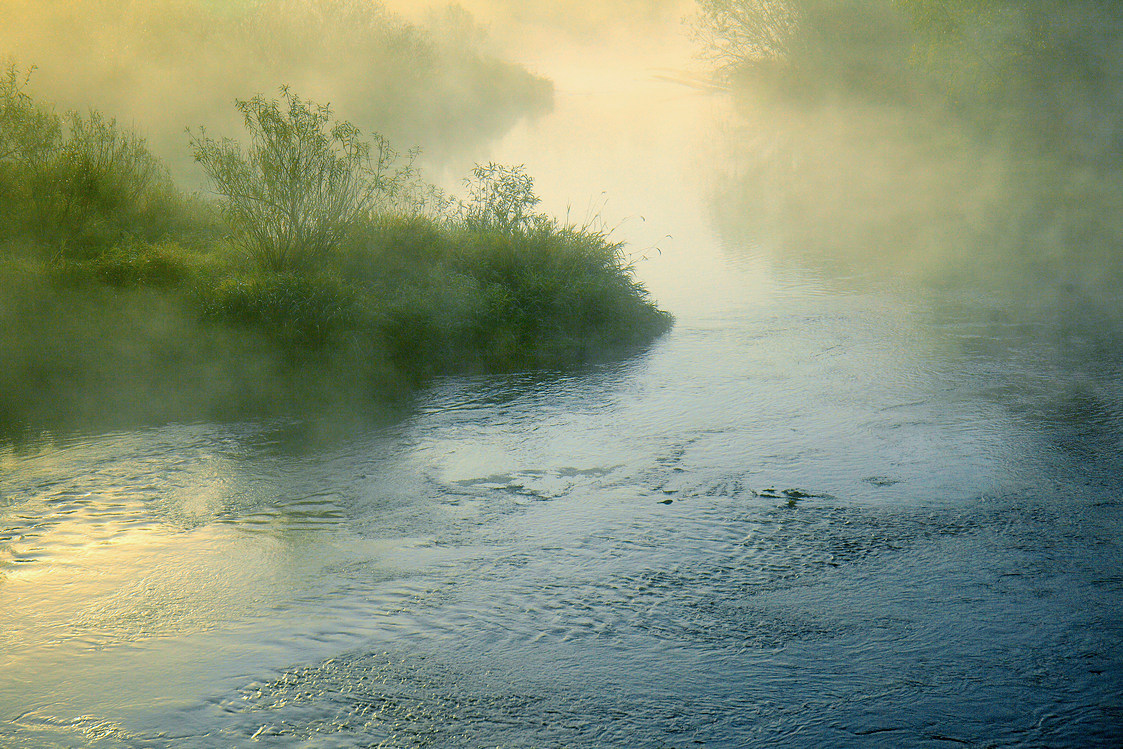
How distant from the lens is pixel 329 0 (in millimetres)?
36188

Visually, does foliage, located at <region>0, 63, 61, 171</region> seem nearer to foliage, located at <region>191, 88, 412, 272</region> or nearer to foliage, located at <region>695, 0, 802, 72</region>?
foliage, located at <region>191, 88, 412, 272</region>

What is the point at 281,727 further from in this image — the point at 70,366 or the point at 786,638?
the point at 70,366

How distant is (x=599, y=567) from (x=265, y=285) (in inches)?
307

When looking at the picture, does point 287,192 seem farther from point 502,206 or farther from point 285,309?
point 502,206

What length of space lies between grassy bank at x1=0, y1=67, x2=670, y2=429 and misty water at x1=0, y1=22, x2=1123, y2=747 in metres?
1.27

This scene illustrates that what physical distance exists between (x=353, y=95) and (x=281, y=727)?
34.5 m

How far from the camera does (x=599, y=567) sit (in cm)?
615

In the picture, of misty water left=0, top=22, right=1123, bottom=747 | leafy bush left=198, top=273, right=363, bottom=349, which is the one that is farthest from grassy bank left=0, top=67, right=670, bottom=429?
misty water left=0, top=22, right=1123, bottom=747

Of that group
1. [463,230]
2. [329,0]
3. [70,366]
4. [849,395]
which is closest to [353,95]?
[329,0]

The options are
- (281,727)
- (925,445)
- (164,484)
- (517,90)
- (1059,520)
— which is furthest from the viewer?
(517,90)

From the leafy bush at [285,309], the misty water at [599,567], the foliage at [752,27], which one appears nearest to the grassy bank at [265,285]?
the leafy bush at [285,309]

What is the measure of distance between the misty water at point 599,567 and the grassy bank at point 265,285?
1.27 metres

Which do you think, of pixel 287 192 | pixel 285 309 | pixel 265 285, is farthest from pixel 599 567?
pixel 287 192

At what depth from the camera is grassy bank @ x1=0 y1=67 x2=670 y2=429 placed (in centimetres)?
1134
